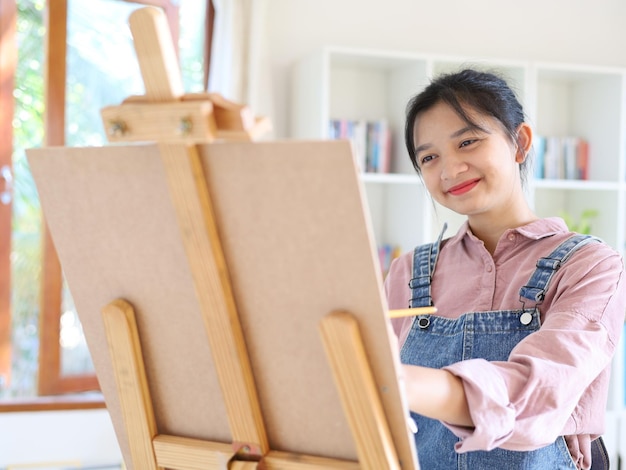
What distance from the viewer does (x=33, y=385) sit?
114 inches

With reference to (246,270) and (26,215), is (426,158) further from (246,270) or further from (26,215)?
(26,215)

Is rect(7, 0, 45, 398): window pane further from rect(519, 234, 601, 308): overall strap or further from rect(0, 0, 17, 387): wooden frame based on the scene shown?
rect(519, 234, 601, 308): overall strap

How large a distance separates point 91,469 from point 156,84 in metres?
2.19

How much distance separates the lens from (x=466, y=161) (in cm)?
133

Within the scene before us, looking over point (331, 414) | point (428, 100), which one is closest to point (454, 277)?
point (428, 100)

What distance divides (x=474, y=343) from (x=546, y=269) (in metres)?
0.18

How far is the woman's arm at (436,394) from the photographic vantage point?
0.88 metres

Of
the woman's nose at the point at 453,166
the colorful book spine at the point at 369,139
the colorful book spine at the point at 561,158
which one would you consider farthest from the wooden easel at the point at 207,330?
the colorful book spine at the point at 561,158

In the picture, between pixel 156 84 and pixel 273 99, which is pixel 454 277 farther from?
pixel 273 99

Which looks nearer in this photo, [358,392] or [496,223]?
[358,392]

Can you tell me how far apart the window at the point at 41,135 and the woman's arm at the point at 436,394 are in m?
2.24

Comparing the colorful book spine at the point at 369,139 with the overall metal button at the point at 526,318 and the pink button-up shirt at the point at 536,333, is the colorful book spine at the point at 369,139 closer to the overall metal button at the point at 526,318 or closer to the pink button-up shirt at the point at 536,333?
the pink button-up shirt at the point at 536,333

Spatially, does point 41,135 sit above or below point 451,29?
below

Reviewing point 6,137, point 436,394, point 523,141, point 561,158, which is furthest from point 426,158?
point 561,158
